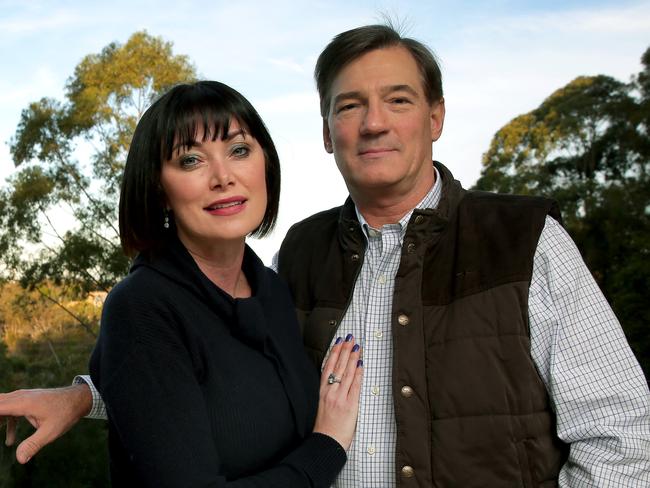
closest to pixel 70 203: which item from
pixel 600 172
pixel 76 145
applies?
pixel 76 145

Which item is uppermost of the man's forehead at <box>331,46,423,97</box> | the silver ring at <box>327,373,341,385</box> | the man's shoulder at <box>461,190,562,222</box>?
the man's forehead at <box>331,46,423,97</box>

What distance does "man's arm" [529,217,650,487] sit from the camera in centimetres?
242

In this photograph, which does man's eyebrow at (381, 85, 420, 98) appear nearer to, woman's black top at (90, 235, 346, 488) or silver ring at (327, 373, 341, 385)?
woman's black top at (90, 235, 346, 488)

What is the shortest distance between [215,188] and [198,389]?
639mm

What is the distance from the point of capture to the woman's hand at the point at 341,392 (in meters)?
2.52

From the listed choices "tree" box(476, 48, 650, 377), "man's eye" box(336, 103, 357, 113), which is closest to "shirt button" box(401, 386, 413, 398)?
"man's eye" box(336, 103, 357, 113)

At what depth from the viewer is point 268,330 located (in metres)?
2.48

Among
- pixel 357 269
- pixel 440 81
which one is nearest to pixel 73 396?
pixel 357 269

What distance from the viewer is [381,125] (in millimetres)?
2906

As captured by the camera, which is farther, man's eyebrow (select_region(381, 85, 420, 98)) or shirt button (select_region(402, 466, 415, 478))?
man's eyebrow (select_region(381, 85, 420, 98))

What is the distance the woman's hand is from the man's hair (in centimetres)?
101

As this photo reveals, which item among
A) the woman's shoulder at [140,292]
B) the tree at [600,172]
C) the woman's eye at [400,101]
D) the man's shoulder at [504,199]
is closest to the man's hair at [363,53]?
the woman's eye at [400,101]

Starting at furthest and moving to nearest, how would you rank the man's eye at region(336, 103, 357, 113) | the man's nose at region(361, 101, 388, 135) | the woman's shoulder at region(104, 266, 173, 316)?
the man's eye at region(336, 103, 357, 113)
the man's nose at region(361, 101, 388, 135)
the woman's shoulder at region(104, 266, 173, 316)

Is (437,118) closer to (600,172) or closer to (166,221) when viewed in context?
(166,221)
